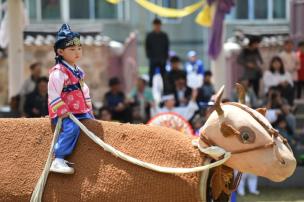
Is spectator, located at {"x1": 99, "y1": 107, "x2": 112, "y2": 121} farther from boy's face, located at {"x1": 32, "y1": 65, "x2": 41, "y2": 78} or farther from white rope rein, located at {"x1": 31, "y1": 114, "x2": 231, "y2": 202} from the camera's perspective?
white rope rein, located at {"x1": 31, "y1": 114, "x2": 231, "y2": 202}

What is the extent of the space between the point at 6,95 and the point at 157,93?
347 cm

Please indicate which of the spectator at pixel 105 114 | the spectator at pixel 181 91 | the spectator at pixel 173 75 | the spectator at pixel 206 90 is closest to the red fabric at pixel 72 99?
the spectator at pixel 105 114

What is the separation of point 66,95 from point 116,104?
5.77 metres

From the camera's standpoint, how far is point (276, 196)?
10.2 m

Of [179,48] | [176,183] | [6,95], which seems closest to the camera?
[176,183]

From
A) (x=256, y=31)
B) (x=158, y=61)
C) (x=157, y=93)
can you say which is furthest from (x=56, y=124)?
(x=256, y=31)

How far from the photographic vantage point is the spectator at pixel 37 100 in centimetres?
972

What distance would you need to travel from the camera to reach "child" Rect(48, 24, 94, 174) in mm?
5148

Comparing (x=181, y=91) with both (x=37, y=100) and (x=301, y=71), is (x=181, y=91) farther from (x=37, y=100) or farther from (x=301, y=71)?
(x=301, y=71)

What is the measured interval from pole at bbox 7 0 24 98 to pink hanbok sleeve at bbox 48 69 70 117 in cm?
558

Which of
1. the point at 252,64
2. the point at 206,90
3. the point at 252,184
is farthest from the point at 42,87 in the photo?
the point at 252,64

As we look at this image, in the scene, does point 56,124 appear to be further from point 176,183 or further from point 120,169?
point 176,183

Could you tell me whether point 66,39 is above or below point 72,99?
above

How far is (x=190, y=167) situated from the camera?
5016 mm
